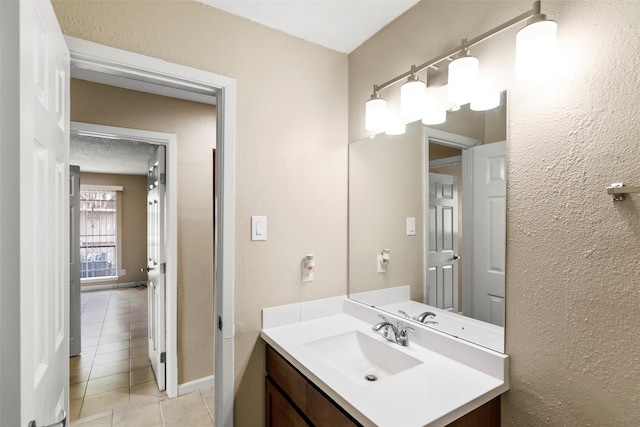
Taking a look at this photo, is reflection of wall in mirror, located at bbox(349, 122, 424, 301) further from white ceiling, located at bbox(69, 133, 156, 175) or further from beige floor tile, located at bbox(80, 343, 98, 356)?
beige floor tile, located at bbox(80, 343, 98, 356)

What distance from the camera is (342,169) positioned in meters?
1.89

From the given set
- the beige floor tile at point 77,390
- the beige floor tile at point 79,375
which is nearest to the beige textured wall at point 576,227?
the beige floor tile at point 77,390

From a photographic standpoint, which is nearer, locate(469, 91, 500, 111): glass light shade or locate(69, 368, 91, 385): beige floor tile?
locate(469, 91, 500, 111): glass light shade

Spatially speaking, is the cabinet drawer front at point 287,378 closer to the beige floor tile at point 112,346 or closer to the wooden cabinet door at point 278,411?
the wooden cabinet door at point 278,411

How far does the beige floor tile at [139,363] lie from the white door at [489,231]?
3.02 meters

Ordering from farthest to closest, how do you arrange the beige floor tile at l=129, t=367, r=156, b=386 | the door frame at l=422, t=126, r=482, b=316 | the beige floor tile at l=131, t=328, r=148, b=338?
the beige floor tile at l=131, t=328, r=148, b=338 < the beige floor tile at l=129, t=367, r=156, b=386 < the door frame at l=422, t=126, r=482, b=316

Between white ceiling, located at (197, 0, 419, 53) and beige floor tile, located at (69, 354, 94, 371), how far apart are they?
3.29 metres

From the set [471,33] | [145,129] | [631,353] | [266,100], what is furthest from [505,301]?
[145,129]

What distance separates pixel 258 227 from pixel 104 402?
79.4 inches

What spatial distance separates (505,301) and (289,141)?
3.94 feet

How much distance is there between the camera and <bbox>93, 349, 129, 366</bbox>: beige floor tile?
3121 millimetres

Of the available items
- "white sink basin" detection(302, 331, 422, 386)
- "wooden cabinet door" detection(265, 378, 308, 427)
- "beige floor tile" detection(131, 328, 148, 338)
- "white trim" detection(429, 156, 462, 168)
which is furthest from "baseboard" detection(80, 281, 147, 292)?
"white trim" detection(429, 156, 462, 168)

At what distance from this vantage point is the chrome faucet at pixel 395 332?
4.55 ft

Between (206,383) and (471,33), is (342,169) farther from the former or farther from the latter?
(206,383)
